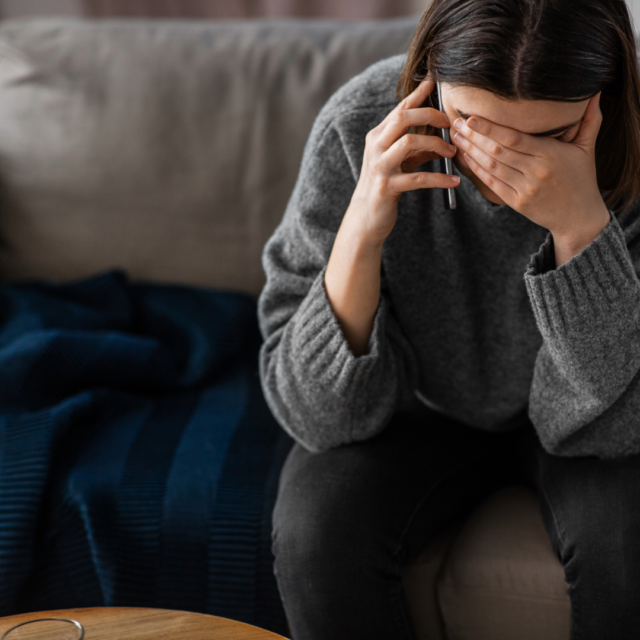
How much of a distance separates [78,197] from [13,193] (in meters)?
0.14

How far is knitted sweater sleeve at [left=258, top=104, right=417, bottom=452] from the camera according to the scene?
2.58 ft

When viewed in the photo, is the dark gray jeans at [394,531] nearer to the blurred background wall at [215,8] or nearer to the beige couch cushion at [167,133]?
the beige couch cushion at [167,133]

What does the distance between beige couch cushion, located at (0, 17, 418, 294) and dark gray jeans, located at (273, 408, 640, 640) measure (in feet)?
2.03

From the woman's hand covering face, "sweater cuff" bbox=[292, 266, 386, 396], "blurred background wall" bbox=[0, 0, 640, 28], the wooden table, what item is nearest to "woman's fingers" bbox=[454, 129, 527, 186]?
the woman's hand covering face

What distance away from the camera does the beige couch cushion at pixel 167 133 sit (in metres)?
1.27

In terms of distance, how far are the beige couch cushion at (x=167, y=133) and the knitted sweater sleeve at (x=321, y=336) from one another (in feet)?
1.41

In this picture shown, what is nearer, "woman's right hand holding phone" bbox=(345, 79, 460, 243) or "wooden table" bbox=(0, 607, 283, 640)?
"wooden table" bbox=(0, 607, 283, 640)

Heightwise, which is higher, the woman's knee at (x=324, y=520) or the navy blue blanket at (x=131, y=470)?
the woman's knee at (x=324, y=520)

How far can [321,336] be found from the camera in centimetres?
78

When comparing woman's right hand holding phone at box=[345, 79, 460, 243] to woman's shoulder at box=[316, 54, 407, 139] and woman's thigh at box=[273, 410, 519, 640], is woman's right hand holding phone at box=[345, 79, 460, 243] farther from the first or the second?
woman's thigh at box=[273, 410, 519, 640]

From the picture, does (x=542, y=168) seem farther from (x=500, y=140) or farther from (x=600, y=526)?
(x=600, y=526)

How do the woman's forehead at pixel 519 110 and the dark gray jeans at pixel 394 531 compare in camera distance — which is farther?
the dark gray jeans at pixel 394 531

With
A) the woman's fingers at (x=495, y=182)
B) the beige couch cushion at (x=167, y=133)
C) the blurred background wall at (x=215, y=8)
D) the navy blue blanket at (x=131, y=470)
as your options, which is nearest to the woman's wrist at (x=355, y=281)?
the woman's fingers at (x=495, y=182)

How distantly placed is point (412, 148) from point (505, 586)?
53cm
